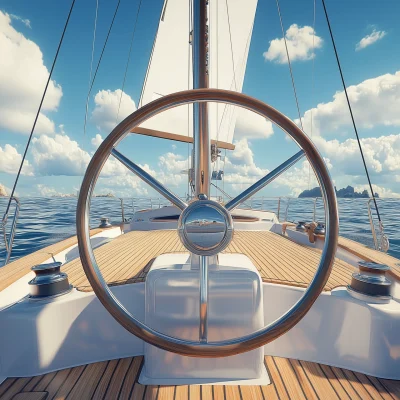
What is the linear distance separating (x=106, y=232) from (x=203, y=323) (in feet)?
8.21

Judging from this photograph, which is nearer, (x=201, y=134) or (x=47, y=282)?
(x=201, y=134)

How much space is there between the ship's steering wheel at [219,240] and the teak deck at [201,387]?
497 mm

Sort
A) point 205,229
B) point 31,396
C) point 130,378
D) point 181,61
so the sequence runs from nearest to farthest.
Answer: point 205,229 < point 31,396 < point 130,378 < point 181,61

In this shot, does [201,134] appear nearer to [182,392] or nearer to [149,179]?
[149,179]

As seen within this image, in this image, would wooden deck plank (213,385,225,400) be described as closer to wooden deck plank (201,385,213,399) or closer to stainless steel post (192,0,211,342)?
wooden deck plank (201,385,213,399)

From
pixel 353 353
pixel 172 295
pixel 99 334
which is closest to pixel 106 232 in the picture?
pixel 99 334

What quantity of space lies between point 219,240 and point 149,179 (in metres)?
0.22

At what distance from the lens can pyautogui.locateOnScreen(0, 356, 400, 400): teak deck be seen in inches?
35.8

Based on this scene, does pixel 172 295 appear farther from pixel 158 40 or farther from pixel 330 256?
pixel 158 40

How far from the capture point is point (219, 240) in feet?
1.93

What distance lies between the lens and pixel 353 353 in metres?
1.02

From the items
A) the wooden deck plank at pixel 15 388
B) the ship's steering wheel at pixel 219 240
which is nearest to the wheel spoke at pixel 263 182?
the ship's steering wheel at pixel 219 240

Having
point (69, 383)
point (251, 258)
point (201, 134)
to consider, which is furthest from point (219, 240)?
point (251, 258)

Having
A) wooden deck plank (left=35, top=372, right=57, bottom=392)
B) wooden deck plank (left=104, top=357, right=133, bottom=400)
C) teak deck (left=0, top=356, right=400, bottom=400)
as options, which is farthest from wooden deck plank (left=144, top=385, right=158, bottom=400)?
wooden deck plank (left=35, top=372, right=57, bottom=392)
